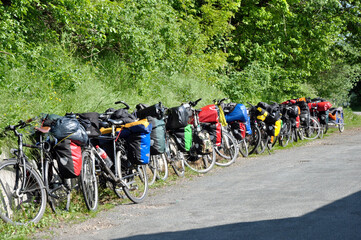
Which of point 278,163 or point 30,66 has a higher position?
point 30,66

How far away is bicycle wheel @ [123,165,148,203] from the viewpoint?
746 cm

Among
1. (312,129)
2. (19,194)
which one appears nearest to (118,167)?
(19,194)

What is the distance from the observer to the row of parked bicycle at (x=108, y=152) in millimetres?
6031

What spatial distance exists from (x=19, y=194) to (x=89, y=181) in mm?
1142

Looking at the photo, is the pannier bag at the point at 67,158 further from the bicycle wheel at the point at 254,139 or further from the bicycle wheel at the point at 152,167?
the bicycle wheel at the point at 254,139

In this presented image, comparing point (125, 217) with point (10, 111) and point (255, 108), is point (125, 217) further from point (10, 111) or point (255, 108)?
point (255, 108)

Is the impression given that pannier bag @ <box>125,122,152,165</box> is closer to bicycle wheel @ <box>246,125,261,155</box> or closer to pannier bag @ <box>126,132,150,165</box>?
pannier bag @ <box>126,132,150,165</box>

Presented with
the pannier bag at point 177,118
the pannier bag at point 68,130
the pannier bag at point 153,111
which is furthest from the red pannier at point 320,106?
the pannier bag at point 68,130

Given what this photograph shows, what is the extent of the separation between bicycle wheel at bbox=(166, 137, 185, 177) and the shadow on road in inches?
160

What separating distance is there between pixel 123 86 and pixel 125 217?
7002 mm

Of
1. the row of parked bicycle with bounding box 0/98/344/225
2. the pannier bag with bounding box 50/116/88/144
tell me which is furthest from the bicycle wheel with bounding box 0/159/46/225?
the pannier bag with bounding box 50/116/88/144

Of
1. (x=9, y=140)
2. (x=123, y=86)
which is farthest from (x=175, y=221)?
(x=123, y=86)

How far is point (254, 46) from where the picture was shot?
79.7 feet

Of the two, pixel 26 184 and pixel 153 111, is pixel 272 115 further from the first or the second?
pixel 26 184
